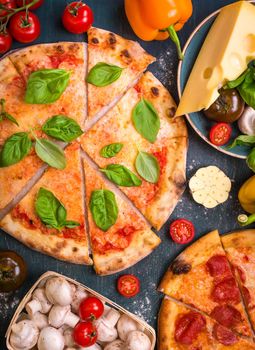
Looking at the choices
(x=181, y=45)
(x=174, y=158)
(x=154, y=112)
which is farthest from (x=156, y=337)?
(x=181, y=45)

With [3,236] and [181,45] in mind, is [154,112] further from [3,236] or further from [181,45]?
[3,236]

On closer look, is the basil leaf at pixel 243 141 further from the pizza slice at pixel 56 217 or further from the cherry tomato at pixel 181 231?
the pizza slice at pixel 56 217

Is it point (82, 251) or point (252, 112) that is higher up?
point (252, 112)

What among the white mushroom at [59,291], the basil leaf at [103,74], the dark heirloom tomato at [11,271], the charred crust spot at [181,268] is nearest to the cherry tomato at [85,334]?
the white mushroom at [59,291]

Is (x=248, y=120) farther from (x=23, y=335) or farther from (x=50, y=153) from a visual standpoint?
(x=23, y=335)

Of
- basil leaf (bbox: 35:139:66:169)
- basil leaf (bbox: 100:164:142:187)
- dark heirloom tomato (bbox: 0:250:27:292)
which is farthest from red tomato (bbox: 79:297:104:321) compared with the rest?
basil leaf (bbox: 35:139:66:169)
